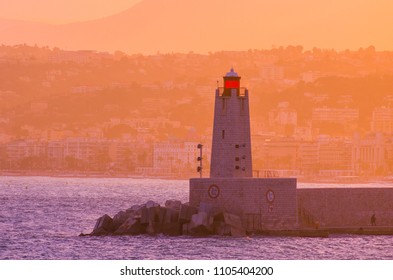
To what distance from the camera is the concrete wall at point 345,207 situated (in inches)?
2520

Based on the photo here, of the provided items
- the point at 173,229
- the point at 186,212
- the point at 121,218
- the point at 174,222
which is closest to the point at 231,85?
the point at 186,212

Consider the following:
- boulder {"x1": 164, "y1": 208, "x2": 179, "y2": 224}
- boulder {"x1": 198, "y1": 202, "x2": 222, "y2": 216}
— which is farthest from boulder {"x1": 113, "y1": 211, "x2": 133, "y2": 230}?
boulder {"x1": 198, "y1": 202, "x2": 222, "y2": 216}

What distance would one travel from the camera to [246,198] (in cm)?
6084

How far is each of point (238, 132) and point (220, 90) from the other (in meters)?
2.16

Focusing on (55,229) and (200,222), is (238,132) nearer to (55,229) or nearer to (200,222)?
(200,222)

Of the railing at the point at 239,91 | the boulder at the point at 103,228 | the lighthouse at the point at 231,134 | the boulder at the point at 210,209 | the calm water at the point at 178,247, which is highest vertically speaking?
the railing at the point at 239,91

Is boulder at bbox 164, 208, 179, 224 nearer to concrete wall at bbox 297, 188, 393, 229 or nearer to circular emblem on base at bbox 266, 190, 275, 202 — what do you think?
circular emblem on base at bbox 266, 190, 275, 202

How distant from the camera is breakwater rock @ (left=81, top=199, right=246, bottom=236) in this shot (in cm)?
6050

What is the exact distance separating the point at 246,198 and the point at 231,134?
3.03 m

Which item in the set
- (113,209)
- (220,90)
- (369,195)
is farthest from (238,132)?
(113,209)

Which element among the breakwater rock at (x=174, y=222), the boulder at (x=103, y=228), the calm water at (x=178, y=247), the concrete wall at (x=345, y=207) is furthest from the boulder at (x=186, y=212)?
the concrete wall at (x=345, y=207)

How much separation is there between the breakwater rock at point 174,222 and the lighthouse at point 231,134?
7.81 ft

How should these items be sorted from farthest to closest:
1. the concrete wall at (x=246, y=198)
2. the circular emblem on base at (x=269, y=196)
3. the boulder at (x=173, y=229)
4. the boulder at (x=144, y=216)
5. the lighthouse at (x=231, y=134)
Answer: the lighthouse at (x=231, y=134) → the boulder at (x=144, y=216) → the boulder at (x=173, y=229) → the circular emblem on base at (x=269, y=196) → the concrete wall at (x=246, y=198)

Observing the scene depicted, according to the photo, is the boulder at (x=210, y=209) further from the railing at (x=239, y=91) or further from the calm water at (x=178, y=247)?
the railing at (x=239, y=91)
